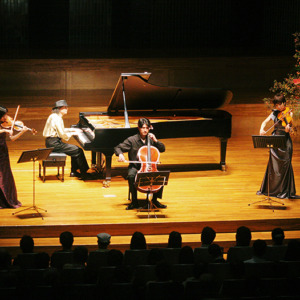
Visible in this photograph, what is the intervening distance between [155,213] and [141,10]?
861 cm

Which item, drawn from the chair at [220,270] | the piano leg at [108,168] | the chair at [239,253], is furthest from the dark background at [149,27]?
the chair at [220,270]

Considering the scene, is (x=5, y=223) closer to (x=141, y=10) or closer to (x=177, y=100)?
(x=177, y=100)

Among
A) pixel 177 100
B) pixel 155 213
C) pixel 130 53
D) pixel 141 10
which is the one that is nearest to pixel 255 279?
pixel 155 213

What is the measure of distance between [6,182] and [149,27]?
8.66 metres

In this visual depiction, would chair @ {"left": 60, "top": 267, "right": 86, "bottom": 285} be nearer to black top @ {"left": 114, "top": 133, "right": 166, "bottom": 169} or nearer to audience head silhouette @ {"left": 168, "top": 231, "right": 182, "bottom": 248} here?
audience head silhouette @ {"left": 168, "top": 231, "right": 182, "bottom": 248}

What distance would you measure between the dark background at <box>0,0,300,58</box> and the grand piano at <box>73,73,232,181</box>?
4531 mm

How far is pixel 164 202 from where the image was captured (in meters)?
7.72

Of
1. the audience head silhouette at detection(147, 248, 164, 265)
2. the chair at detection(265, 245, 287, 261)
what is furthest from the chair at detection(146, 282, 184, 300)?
the chair at detection(265, 245, 287, 261)

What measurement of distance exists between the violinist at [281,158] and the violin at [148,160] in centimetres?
149

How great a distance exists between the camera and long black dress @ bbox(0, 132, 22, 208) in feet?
23.2

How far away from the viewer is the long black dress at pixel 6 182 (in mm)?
7078

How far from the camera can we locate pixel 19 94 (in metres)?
12.8

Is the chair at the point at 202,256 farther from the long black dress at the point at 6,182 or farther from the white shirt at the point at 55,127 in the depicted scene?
the white shirt at the point at 55,127

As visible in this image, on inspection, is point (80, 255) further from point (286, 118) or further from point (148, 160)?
point (286, 118)
